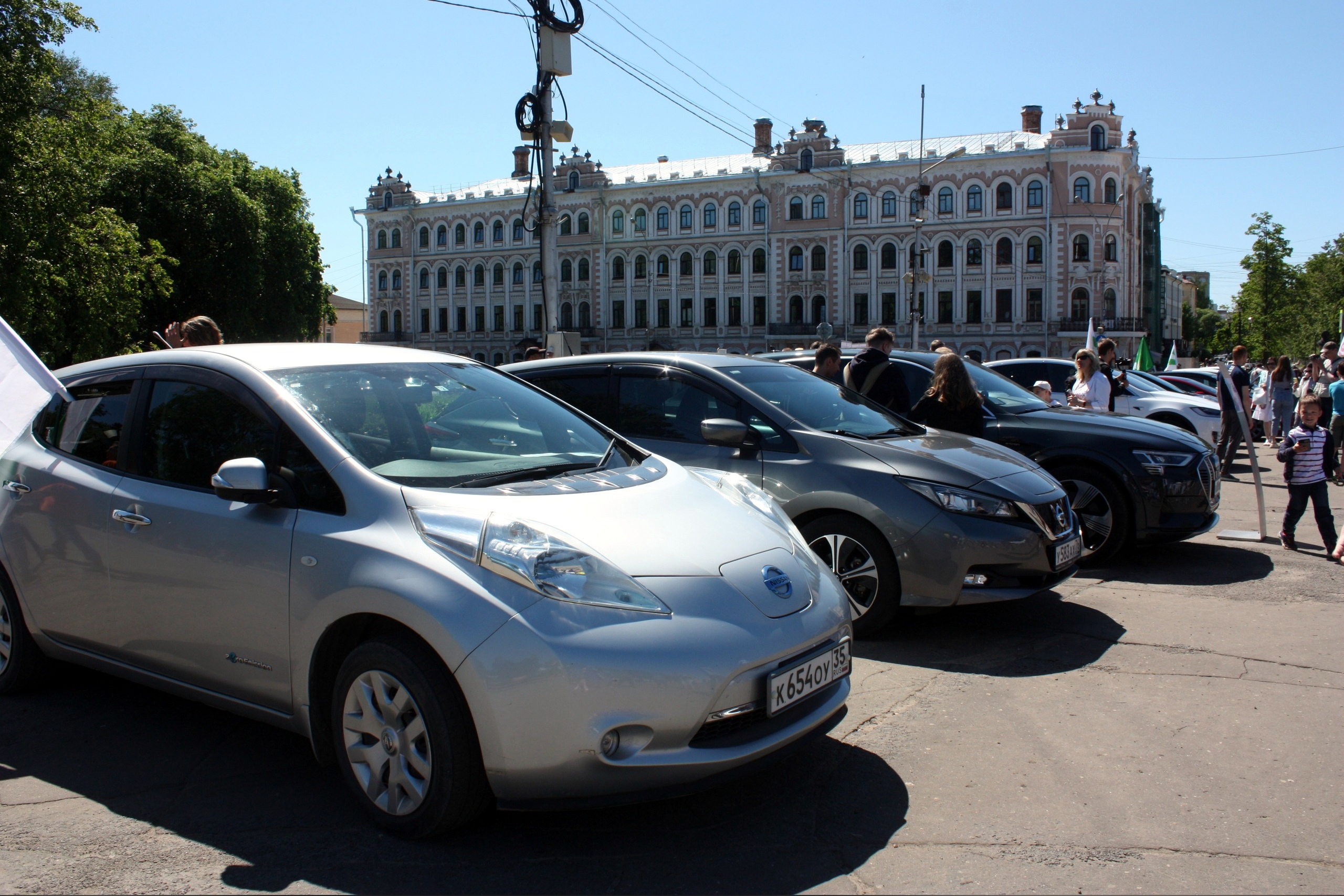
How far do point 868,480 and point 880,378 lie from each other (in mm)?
2989

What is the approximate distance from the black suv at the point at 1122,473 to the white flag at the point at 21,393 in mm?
6439

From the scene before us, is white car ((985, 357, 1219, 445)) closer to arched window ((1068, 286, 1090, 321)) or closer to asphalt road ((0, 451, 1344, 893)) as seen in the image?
asphalt road ((0, 451, 1344, 893))

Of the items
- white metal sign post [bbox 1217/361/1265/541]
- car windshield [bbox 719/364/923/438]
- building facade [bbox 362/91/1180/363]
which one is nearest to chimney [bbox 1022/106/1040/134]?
building facade [bbox 362/91/1180/363]

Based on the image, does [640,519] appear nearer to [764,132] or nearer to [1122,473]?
[1122,473]

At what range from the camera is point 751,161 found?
236 ft

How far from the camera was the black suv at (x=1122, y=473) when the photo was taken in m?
7.36

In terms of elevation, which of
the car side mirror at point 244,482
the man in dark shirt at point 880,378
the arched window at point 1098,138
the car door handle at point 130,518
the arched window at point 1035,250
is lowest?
the car door handle at point 130,518

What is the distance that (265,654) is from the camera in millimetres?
3428

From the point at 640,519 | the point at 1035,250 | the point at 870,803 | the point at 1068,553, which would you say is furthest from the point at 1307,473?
the point at 1035,250

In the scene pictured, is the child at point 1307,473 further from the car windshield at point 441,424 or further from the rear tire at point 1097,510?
the car windshield at point 441,424

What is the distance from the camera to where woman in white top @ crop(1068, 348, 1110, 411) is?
36.9 feet

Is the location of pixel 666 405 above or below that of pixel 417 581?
above

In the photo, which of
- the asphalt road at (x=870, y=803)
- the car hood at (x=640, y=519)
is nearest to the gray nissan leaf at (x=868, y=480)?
the asphalt road at (x=870, y=803)

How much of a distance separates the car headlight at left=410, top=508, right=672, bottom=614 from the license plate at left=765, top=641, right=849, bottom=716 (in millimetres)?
456
